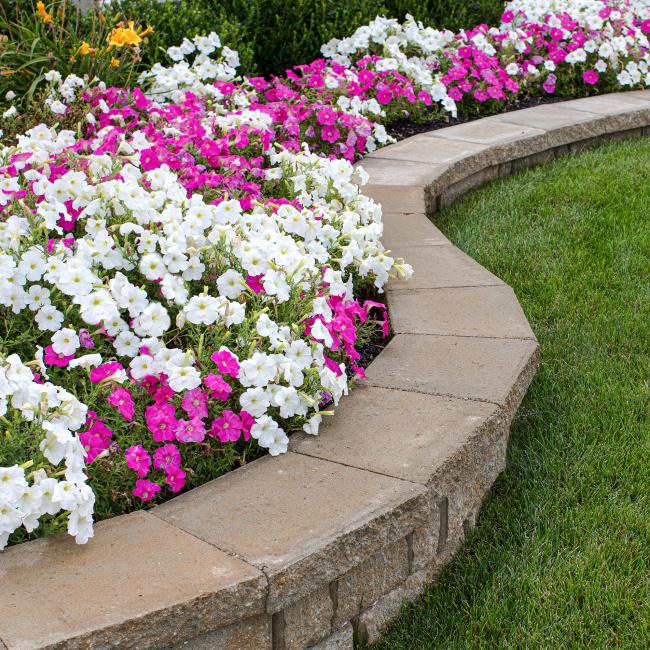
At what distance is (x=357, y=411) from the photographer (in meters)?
2.64

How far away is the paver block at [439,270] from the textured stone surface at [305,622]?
1582 mm

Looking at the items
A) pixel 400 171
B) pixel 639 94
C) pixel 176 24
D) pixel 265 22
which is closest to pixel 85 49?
pixel 176 24

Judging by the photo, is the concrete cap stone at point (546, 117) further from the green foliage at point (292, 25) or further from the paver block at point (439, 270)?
the paver block at point (439, 270)

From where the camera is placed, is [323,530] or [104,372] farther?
[104,372]

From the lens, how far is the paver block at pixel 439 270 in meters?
3.53

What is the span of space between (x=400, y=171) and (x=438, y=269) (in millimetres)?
1376

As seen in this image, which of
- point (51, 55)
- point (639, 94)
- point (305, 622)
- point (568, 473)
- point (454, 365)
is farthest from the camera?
point (639, 94)

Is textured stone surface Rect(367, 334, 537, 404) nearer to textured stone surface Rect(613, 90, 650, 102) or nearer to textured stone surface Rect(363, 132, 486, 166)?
textured stone surface Rect(363, 132, 486, 166)

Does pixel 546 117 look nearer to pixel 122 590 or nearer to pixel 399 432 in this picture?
pixel 399 432

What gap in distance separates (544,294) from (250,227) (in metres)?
1.32

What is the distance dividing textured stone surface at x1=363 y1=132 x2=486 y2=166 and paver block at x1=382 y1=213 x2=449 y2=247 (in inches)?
33.5

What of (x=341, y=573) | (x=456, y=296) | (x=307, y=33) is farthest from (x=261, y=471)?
(x=307, y=33)

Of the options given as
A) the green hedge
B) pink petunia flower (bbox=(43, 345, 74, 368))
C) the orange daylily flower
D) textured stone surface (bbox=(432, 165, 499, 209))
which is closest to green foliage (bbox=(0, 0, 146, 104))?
the orange daylily flower

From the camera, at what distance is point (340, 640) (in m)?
2.21
